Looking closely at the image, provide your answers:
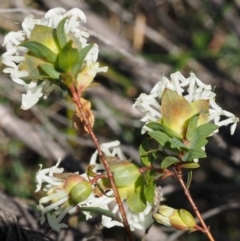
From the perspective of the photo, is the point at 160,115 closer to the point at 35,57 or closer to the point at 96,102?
the point at 35,57

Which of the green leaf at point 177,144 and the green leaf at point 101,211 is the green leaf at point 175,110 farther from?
the green leaf at point 101,211

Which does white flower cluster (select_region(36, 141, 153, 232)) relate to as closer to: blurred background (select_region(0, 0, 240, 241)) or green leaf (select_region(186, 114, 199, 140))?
green leaf (select_region(186, 114, 199, 140))

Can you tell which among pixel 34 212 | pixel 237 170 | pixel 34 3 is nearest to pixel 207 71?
pixel 237 170

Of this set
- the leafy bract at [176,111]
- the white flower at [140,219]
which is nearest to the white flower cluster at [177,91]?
the leafy bract at [176,111]

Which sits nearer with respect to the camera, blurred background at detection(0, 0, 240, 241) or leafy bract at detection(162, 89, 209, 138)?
leafy bract at detection(162, 89, 209, 138)

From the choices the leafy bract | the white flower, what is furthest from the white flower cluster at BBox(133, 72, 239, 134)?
the white flower
